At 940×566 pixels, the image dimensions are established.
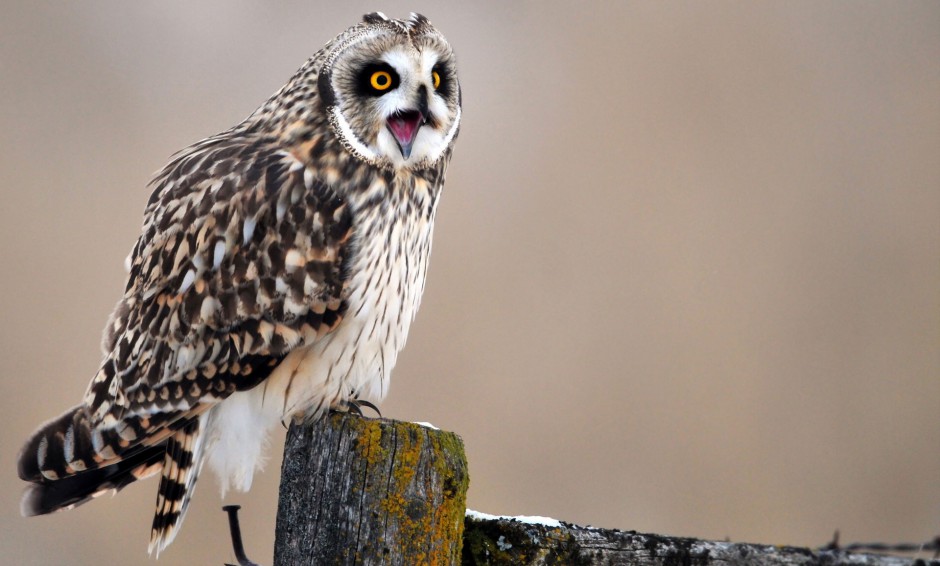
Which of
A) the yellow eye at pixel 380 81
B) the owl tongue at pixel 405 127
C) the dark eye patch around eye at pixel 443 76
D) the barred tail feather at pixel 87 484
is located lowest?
the barred tail feather at pixel 87 484

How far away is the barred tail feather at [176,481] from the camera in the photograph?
2.75 m

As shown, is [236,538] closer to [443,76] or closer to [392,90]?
[392,90]

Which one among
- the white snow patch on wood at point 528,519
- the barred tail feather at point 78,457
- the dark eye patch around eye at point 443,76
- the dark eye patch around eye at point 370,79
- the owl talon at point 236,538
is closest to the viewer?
the white snow patch on wood at point 528,519

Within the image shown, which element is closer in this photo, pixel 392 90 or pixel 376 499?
pixel 376 499

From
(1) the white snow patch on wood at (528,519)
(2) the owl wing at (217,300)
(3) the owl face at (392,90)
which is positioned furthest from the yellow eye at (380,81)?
(1) the white snow patch on wood at (528,519)

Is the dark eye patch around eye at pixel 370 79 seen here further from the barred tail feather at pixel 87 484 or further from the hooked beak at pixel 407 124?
the barred tail feather at pixel 87 484

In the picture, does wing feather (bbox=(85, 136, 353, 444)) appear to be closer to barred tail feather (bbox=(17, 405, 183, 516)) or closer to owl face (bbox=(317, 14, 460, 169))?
barred tail feather (bbox=(17, 405, 183, 516))

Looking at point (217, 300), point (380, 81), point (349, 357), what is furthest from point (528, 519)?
point (380, 81)

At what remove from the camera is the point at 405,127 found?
2791 mm

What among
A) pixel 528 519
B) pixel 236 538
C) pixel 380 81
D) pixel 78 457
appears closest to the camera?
pixel 528 519

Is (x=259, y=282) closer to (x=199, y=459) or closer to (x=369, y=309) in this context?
(x=369, y=309)

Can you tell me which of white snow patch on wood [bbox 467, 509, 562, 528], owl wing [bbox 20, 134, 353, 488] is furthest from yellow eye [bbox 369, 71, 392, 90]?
white snow patch on wood [bbox 467, 509, 562, 528]

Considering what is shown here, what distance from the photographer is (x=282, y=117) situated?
9.70ft

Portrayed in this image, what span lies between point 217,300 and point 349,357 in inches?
14.8
